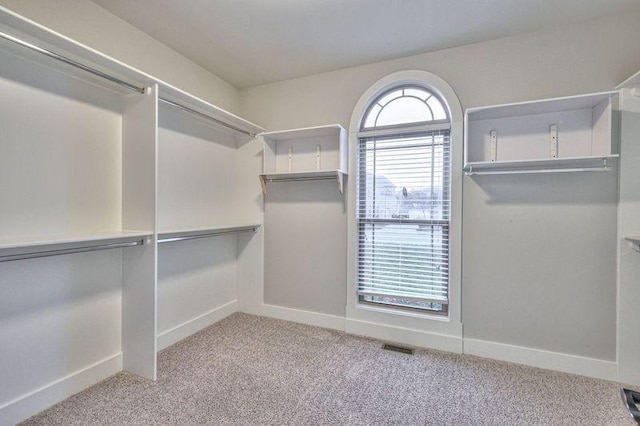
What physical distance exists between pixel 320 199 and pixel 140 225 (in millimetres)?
1552

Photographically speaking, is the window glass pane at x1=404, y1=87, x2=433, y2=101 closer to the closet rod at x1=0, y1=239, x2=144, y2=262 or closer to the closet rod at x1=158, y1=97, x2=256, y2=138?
the closet rod at x1=158, y1=97, x2=256, y2=138

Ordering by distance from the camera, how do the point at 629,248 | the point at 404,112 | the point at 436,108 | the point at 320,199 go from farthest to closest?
the point at 320,199 < the point at 404,112 < the point at 436,108 < the point at 629,248

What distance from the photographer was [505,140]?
7.41ft

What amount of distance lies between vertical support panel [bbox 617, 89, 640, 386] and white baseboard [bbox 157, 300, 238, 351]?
326 cm

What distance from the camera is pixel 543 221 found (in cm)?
217

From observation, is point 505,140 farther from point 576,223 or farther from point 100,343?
point 100,343

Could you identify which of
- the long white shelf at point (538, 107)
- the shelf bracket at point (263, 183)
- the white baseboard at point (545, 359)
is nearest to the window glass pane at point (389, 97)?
the long white shelf at point (538, 107)

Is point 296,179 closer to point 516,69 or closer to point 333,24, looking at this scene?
point 333,24

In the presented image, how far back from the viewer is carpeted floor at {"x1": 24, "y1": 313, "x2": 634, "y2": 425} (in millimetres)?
1635

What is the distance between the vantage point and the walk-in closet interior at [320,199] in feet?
5.39

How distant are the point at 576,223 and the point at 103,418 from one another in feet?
10.8

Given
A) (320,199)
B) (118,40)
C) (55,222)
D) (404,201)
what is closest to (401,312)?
(404,201)

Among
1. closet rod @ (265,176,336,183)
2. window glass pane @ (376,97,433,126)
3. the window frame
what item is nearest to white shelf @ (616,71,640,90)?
the window frame

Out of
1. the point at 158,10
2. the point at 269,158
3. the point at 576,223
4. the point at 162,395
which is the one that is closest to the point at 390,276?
the point at 576,223
